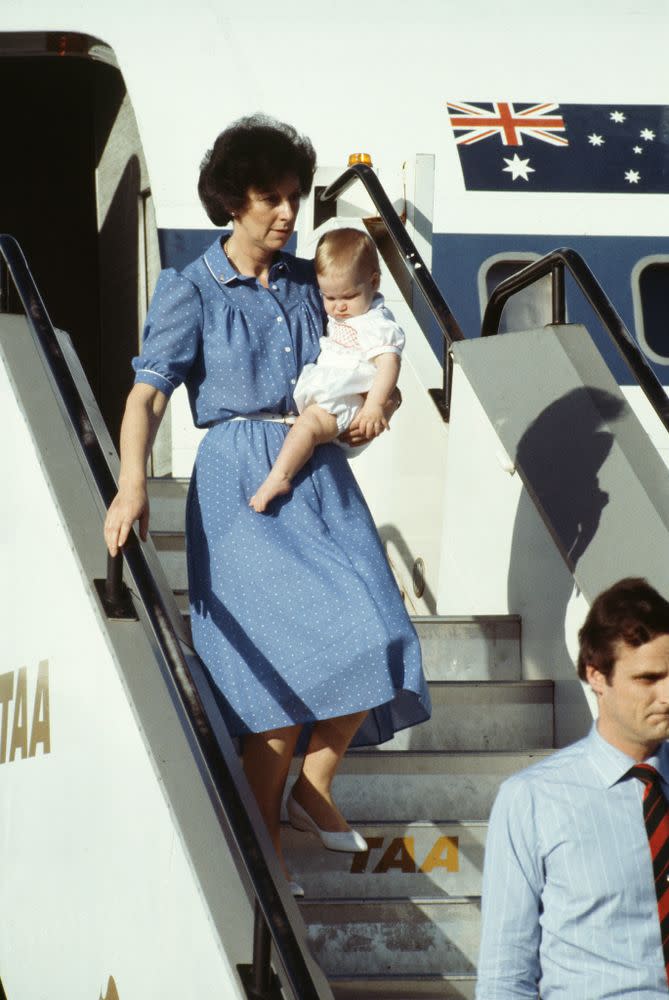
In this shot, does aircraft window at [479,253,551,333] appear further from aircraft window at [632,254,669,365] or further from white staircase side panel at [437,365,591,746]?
white staircase side panel at [437,365,591,746]

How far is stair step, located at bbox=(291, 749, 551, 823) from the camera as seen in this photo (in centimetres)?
390

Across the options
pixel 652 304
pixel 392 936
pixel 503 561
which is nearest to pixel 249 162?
pixel 392 936

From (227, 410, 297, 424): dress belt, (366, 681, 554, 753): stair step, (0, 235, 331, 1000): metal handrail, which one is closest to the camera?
(0, 235, 331, 1000): metal handrail

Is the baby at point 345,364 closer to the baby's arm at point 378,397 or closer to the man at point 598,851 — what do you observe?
the baby's arm at point 378,397

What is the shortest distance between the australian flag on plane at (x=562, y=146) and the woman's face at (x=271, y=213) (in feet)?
14.5

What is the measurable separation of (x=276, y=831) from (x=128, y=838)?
335 mm

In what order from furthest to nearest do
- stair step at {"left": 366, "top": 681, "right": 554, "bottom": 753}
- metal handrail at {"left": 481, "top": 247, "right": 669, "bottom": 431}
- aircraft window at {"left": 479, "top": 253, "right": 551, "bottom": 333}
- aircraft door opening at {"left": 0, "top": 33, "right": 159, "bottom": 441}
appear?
aircraft door opening at {"left": 0, "top": 33, "right": 159, "bottom": 441}
aircraft window at {"left": 479, "top": 253, "right": 551, "bottom": 333}
stair step at {"left": 366, "top": 681, "right": 554, "bottom": 753}
metal handrail at {"left": 481, "top": 247, "right": 669, "bottom": 431}

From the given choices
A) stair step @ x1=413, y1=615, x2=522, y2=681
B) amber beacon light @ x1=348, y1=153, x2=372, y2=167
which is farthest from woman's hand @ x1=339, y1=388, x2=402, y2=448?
amber beacon light @ x1=348, y1=153, x2=372, y2=167

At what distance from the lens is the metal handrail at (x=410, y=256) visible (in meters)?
5.57

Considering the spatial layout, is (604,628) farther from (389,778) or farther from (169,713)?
(389,778)

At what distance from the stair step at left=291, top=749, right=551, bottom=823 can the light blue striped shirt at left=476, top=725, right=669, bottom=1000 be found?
1.53 metres

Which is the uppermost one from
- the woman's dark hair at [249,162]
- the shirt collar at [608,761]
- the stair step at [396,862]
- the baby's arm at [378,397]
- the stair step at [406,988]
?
the woman's dark hair at [249,162]

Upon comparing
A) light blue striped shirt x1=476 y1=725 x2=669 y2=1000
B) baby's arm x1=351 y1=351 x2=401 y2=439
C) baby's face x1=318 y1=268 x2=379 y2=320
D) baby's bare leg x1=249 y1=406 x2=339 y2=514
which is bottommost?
light blue striped shirt x1=476 y1=725 x2=669 y2=1000

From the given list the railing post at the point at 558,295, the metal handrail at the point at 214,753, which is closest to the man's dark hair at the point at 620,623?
the metal handrail at the point at 214,753
